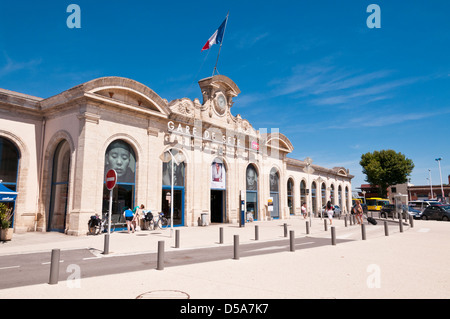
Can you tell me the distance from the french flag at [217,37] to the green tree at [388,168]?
168 feet

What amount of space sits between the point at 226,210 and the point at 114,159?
11529 mm

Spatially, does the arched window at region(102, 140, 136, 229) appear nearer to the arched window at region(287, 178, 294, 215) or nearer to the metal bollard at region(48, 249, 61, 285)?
the metal bollard at region(48, 249, 61, 285)

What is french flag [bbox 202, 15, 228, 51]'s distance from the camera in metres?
24.5

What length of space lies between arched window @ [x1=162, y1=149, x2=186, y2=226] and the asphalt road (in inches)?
416

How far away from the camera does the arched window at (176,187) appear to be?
2231cm

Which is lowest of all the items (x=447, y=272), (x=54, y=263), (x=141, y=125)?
(x=447, y=272)

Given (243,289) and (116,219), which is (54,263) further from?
(116,219)

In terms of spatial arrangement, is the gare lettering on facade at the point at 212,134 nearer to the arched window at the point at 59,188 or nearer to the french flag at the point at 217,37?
the french flag at the point at 217,37

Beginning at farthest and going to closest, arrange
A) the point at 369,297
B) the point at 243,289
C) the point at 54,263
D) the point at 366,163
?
1. the point at 366,163
2. the point at 54,263
3. the point at 243,289
4. the point at 369,297

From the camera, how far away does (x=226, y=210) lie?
27.2 meters

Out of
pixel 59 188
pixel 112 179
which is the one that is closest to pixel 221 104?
pixel 59 188
